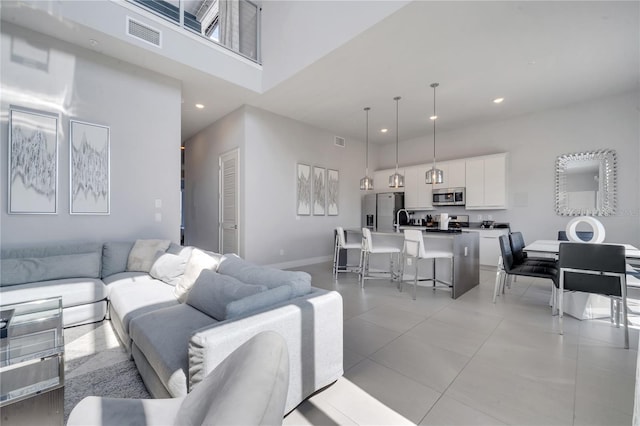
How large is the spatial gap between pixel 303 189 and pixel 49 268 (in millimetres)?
4215

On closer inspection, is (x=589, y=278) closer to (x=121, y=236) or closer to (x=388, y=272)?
(x=388, y=272)

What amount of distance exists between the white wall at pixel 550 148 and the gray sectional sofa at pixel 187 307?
555 cm

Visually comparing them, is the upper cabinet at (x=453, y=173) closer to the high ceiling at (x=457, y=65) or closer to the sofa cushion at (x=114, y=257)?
the high ceiling at (x=457, y=65)

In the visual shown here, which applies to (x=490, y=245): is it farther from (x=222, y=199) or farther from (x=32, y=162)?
(x=32, y=162)

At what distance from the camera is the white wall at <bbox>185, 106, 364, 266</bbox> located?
515cm

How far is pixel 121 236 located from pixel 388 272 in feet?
13.6

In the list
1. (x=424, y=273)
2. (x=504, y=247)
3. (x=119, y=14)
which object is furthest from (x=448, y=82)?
(x=119, y=14)

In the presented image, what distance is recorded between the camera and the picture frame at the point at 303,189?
5.88 m

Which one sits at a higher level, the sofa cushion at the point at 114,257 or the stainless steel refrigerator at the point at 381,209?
the stainless steel refrigerator at the point at 381,209

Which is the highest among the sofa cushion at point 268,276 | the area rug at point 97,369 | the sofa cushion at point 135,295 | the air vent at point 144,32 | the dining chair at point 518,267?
the air vent at point 144,32

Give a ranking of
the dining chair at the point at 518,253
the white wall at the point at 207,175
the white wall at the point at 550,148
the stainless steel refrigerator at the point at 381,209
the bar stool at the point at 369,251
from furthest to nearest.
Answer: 1. the stainless steel refrigerator at the point at 381,209
2. the white wall at the point at 207,175
3. the white wall at the point at 550,148
4. the bar stool at the point at 369,251
5. the dining chair at the point at 518,253

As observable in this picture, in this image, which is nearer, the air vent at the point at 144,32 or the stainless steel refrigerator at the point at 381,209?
the air vent at the point at 144,32

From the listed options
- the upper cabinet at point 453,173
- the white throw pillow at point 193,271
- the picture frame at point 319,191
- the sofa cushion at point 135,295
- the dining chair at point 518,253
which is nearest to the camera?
the sofa cushion at point 135,295

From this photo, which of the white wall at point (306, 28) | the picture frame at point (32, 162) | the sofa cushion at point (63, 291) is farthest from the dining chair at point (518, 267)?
the picture frame at point (32, 162)
